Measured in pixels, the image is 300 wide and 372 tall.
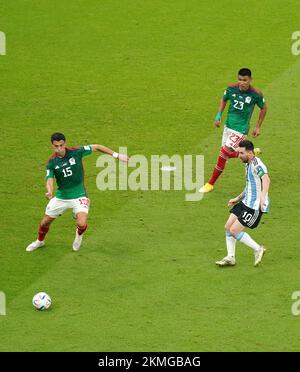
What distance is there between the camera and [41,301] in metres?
17.9

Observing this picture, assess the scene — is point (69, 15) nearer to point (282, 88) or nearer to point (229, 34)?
point (229, 34)

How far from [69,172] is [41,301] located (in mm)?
3011

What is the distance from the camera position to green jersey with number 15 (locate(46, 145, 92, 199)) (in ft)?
65.8

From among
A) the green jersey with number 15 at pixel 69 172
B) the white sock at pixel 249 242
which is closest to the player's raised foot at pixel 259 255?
the white sock at pixel 249 242

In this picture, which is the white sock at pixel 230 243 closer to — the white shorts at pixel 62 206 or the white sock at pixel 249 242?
the white sock at pixel 249 242

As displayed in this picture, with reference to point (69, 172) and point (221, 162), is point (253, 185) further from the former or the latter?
point (221, 162)

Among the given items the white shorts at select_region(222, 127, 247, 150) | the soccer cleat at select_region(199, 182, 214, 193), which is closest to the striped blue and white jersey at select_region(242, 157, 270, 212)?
the white shorts at select_region(222, 127, 247, 150)

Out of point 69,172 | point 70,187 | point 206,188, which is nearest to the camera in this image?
point 69,172

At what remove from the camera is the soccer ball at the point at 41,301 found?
1794 cm

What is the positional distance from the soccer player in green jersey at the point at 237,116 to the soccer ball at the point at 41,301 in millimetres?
6140

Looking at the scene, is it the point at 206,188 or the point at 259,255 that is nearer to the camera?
the point at 259,255

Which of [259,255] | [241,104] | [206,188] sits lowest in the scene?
[259,255]

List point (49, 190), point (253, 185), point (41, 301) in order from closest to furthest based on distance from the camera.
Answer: point (41, 301)
point (253, 185)
point (49, 190)

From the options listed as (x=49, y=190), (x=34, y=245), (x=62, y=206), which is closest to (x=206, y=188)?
(x=62, y=206)
